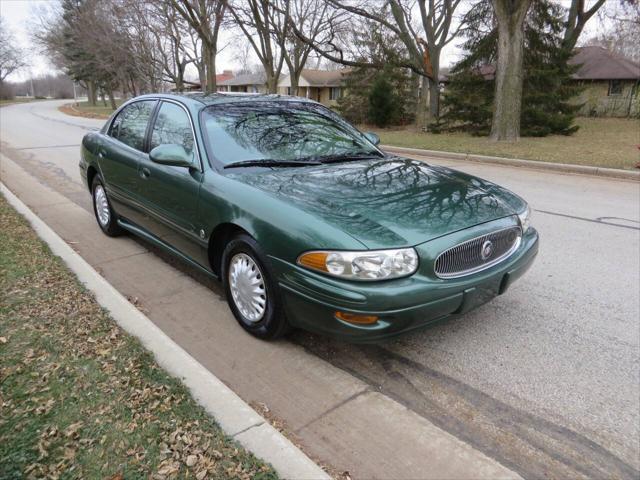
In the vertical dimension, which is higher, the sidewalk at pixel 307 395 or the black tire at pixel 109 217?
the black tire at pixel 109 217

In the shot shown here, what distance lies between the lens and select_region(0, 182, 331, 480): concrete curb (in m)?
2.09

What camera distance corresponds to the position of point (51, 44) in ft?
161

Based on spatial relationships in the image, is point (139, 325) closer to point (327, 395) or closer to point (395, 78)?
point (327, 395)

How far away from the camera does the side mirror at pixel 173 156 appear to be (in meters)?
3.55

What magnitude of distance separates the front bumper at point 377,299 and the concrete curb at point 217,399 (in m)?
0.61

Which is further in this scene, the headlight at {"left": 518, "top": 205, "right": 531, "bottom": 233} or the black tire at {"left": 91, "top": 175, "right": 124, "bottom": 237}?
the black tire at {"left": 91, "top": 175, "right": 124, "bottom": 237}

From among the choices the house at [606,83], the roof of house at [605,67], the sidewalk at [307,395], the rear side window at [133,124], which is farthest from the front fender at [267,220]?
the roof of house at [605,67]

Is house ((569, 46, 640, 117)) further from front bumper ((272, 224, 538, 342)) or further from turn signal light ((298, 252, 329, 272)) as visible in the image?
turn signal light ((298, 252, 329, 272))

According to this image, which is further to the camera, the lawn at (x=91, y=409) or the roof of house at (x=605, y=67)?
the roof of house at (x=605, y=67)

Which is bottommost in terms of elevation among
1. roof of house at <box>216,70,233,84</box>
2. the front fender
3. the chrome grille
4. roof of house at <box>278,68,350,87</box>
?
the chrome grille

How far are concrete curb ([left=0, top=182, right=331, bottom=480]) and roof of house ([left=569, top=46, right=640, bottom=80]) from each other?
36.4 m

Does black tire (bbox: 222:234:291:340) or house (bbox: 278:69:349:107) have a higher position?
house (bbox: 278:69:349:107)

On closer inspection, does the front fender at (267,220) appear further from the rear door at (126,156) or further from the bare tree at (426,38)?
the bare tree at (426,38)

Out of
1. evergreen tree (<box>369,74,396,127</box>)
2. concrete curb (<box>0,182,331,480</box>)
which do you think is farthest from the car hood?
evergreen tree (<box>369,74,396,127</box>)
